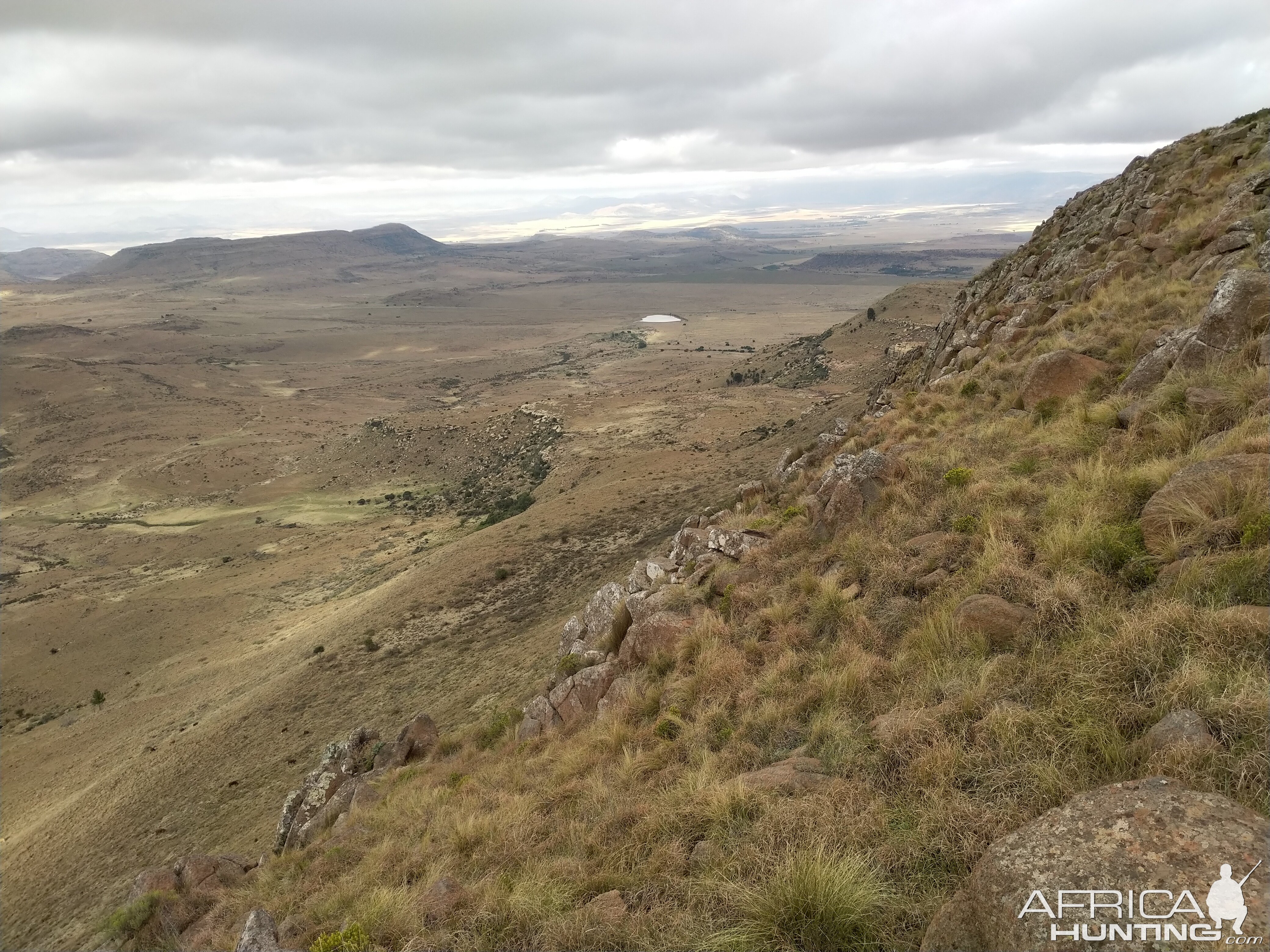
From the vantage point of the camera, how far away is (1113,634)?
441 centimetres

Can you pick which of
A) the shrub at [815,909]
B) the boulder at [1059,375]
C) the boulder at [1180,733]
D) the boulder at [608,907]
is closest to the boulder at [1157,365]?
the boulder at [1059,375]

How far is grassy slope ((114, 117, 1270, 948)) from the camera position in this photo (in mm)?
3643

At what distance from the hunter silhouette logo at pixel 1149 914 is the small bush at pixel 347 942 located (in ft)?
14.9

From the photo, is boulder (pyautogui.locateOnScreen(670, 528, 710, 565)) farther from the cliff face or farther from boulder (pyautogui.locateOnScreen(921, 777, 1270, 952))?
the cliff face

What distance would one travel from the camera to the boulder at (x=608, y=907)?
4148mm

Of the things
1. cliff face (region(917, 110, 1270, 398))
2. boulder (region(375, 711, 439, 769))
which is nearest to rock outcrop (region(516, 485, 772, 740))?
boulder (region(375, 711, 439, 769))

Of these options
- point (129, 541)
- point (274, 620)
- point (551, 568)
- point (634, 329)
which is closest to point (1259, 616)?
point (551, 568)

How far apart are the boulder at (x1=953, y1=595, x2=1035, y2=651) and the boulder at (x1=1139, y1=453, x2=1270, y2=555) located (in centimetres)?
113

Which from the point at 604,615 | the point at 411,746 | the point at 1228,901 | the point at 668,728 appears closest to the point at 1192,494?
the point at 1228,901

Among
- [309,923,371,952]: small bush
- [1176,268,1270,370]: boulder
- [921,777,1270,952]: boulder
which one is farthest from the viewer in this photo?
[1176,268,1270,370]: boulder

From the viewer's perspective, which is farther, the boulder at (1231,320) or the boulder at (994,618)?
the boulder at (1231,320)

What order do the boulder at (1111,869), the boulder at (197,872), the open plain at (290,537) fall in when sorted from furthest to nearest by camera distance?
1. the open plain at (290,537)
2. the boulder at (197,872)
3. the boulder at (1111,869)

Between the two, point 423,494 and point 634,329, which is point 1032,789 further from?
point 634,329

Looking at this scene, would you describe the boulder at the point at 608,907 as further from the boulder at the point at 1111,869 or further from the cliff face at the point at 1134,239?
the cliff face at the point at 1134,239
